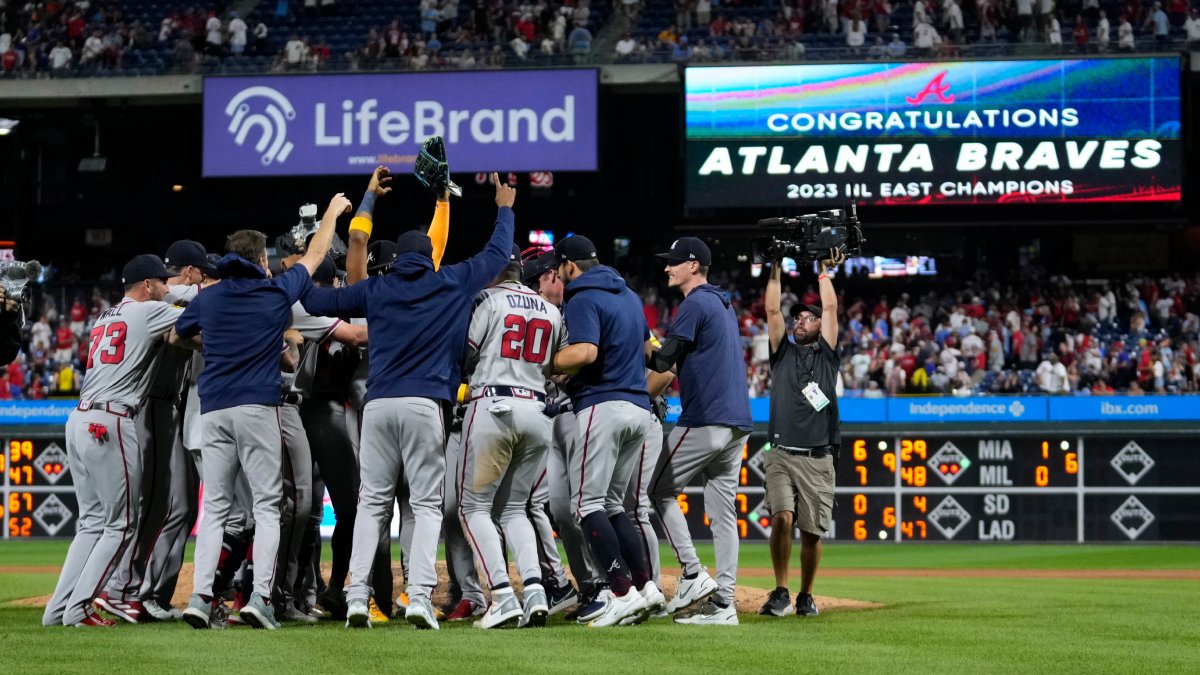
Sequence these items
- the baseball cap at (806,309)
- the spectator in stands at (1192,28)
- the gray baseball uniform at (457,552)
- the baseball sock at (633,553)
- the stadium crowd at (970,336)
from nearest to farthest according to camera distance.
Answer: the baseball sock at (633,553)
the gray baseball uniform at (457,552)
the baseball cap at (806,309)
the stadium crowd at (970,336)
the spectator in stands at (1192,28)

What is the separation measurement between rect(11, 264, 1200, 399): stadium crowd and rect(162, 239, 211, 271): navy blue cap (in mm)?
12945

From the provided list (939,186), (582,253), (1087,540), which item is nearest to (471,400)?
(582,253)

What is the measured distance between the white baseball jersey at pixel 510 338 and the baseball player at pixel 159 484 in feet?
5.29

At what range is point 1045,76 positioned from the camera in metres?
23.7

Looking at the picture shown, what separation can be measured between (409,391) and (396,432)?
20 cm

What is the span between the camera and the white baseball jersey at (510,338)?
766 centimetres

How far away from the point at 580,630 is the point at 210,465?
192 centimetres

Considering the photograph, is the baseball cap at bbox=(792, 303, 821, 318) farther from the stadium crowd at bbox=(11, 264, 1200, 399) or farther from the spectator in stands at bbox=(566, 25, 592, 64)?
the spectator in stands at bbox=(566, 25, 592, 64)

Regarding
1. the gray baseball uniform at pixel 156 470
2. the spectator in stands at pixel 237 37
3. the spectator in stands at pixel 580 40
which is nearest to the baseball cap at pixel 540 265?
the gray baseball uniform at pixel 156 470

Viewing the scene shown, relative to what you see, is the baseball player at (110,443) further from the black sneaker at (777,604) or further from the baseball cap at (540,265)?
the black sneaker at (777,604)

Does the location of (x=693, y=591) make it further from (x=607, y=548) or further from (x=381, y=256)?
(x=381, y=256)

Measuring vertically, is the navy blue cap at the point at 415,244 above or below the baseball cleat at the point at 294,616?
above

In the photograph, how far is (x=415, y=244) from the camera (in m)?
7.70

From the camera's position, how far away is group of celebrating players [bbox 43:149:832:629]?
752 centimetres
